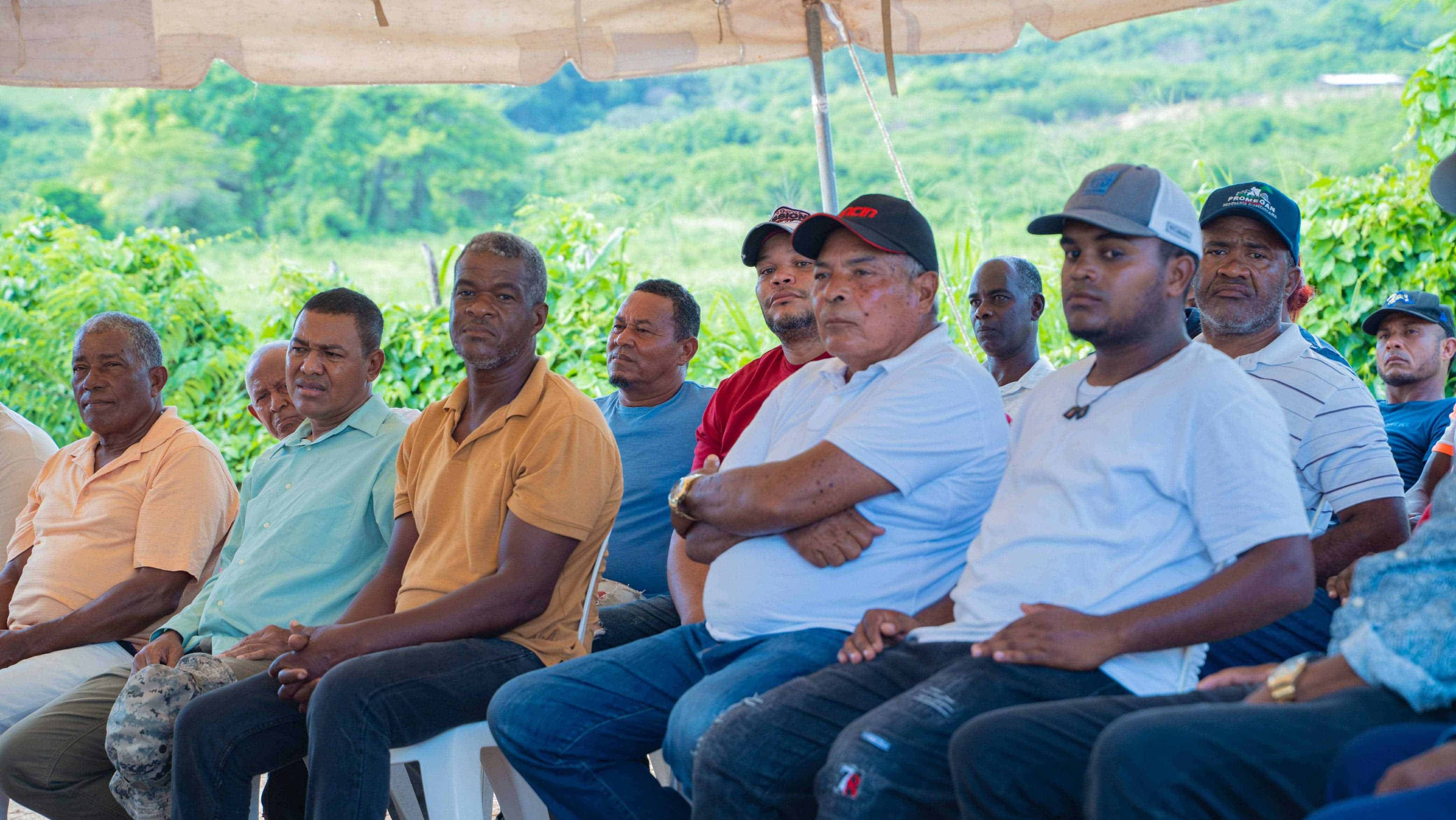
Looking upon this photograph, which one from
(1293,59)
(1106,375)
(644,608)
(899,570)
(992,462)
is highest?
(1293,59)

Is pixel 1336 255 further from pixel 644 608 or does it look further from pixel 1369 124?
pixel 1369 124

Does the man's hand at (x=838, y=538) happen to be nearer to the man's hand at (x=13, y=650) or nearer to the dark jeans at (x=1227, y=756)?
the dark jeans at (x=1227, y=756)

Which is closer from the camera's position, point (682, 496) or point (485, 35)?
point (682, 496)

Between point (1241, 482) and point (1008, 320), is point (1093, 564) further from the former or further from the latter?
point (1008, 320)

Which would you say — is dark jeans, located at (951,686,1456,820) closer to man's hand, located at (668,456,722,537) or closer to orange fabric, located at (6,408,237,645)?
man's hand, located at (668,456,722,537)

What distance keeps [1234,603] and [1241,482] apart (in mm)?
218

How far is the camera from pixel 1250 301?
326 centimetres

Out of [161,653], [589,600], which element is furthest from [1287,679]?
[161,653]

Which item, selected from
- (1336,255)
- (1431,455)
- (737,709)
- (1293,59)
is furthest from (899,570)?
(1293,59)

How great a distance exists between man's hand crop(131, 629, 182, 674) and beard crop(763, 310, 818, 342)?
79.1 inches

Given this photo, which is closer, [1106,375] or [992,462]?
[1106,375]

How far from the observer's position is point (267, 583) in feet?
11.9

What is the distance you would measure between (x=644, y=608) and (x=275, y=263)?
5512 mm

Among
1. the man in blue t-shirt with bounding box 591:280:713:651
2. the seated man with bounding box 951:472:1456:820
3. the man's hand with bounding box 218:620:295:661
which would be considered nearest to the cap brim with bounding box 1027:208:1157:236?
the seated man with bounding box 951:472:1456:820
